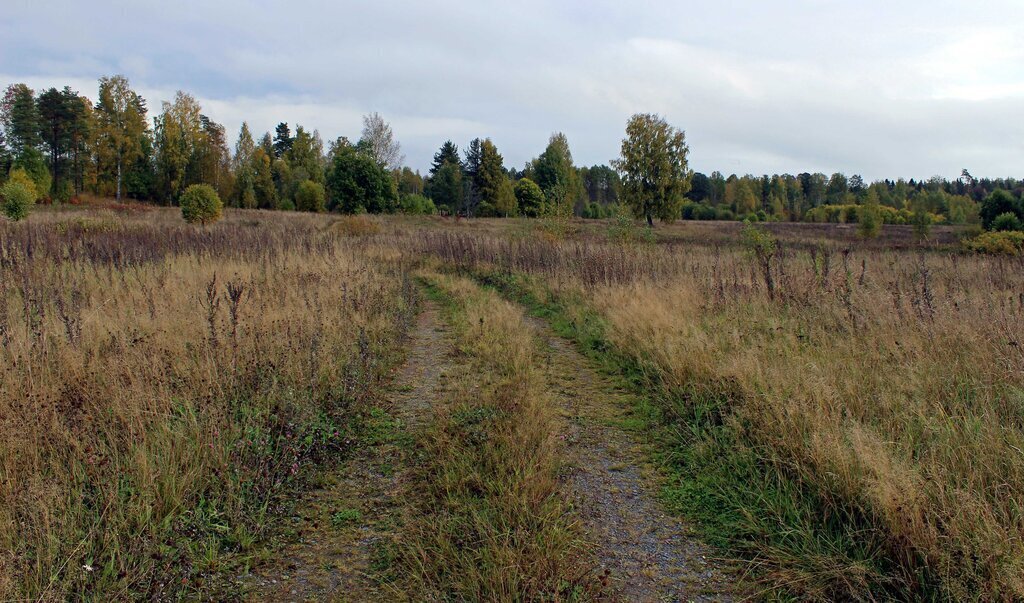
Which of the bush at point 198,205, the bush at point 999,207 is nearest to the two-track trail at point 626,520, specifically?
the bush at point 198,205

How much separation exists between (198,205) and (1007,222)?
36.5 m

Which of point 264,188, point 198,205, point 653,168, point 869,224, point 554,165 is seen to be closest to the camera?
point 198,205

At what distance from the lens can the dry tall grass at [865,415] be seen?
2453 mm

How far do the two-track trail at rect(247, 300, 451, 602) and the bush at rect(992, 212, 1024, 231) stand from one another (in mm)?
30153

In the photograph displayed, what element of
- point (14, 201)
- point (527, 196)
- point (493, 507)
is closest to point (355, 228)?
point (14, 201)

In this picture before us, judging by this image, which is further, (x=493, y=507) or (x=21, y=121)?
(x=21, y=121)

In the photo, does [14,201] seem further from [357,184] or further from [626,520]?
[626,520]

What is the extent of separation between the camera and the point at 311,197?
46.3 m

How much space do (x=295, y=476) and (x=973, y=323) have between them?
6.10 metres

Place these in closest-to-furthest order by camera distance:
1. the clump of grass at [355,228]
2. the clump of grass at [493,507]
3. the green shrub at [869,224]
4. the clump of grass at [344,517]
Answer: the clump of grass at [493,507]
the clump of grass at [344,517]
the clump of grass at [355,228]
the green shrub at [869,224]

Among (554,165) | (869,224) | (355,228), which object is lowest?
(355,228)

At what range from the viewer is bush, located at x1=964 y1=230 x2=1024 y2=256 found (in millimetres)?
18984

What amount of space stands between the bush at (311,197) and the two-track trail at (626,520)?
46.0m

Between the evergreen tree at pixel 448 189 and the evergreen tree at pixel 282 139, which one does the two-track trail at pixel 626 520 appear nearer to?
the evergreen tree at pixel 448 189
